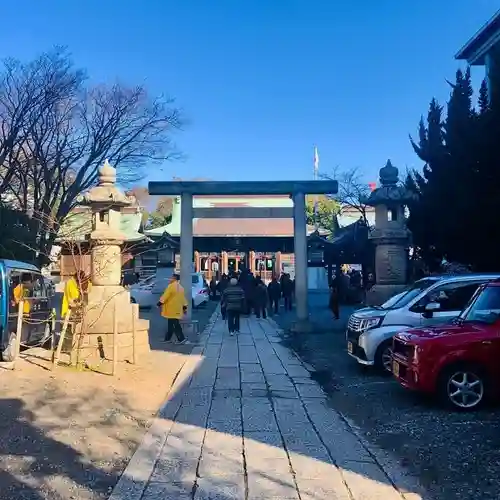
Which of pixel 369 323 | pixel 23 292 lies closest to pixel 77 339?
pixel 23 292

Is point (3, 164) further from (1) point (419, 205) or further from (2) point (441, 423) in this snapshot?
(2) point (441, 423)

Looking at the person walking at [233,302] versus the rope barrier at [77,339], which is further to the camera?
the person walking at [233,302]

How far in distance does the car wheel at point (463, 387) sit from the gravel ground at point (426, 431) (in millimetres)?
145

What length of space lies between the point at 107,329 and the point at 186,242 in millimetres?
7220

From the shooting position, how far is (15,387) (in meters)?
9.07

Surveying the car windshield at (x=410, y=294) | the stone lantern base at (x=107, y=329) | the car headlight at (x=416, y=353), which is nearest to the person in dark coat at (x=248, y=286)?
the stone lantern base at (x=107, y=329)

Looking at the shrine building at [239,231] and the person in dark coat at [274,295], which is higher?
the shrine building at [239,231]

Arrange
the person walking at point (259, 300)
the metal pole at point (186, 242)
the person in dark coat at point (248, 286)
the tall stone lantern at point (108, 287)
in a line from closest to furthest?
the tall stone lantern at point (108, 287), the metal pole at point (186, 242), the person in dark coat at point (248, 286), the person walking at point (259, 300)

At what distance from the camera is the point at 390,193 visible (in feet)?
53.5

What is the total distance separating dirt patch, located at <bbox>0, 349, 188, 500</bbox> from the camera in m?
5.18

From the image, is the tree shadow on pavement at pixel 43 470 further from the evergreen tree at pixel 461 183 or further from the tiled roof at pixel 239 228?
the tiled roof at pixel 239 228

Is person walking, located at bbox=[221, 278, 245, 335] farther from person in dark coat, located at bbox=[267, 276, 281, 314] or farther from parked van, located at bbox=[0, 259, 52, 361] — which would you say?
person in dark coat, located at bbox=[267, 276, 281, 314]

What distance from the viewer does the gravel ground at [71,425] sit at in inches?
204

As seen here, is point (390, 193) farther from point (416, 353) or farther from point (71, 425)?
point (71, 425)
